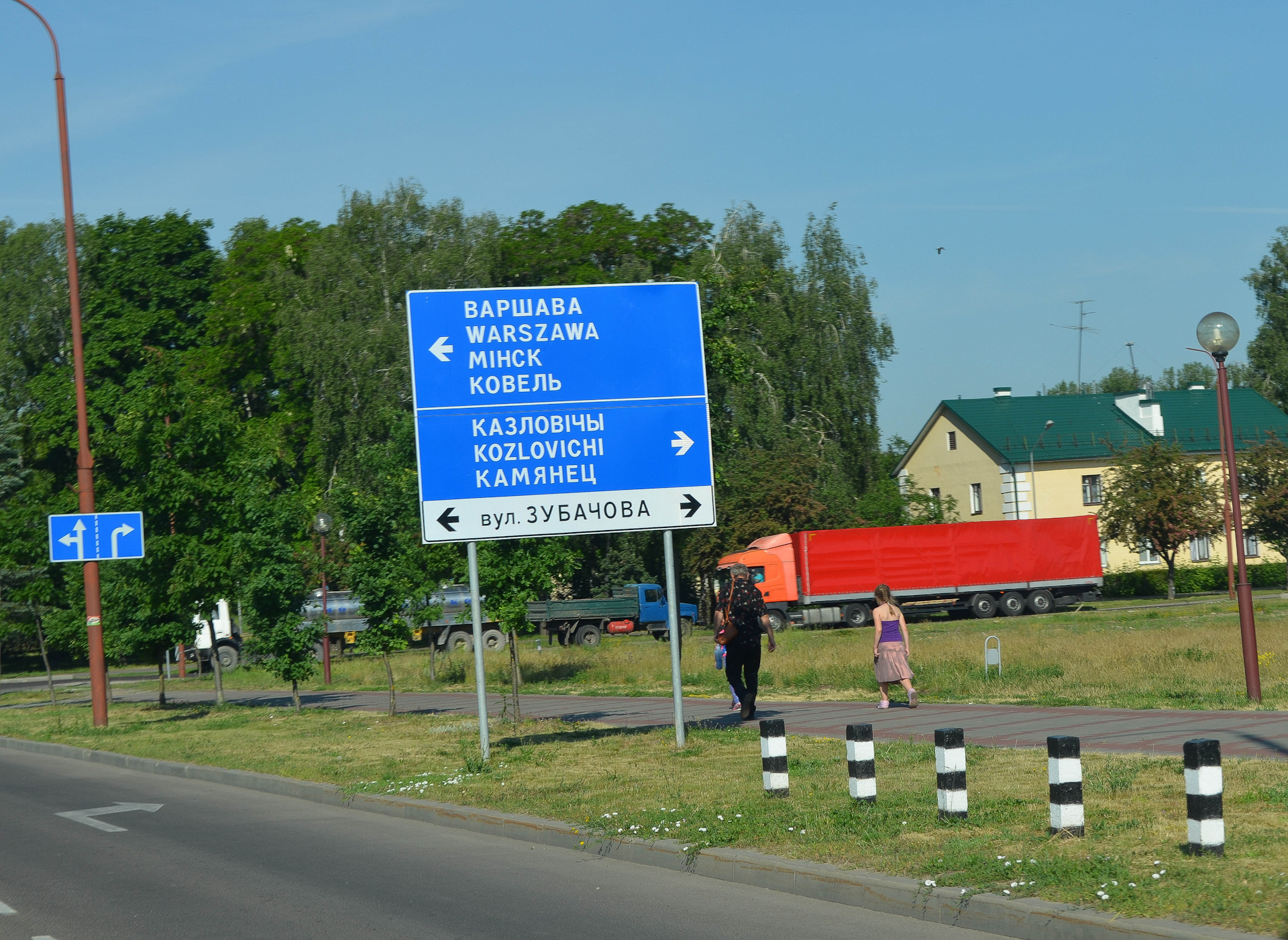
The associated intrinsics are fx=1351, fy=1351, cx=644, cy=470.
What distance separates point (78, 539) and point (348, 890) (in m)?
15.6

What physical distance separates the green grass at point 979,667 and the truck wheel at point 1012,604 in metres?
6.26

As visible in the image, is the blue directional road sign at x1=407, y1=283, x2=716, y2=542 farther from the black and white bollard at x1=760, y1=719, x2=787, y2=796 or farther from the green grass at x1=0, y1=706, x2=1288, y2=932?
the black and white bollard at x1=760, y1=719, x2=787, y2=796

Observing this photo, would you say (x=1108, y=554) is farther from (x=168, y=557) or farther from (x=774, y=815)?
(x=774, y=815)

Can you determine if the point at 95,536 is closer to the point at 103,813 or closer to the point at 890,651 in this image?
the point at 103,813

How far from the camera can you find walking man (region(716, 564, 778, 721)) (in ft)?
53.8

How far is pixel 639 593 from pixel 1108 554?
2598 cm

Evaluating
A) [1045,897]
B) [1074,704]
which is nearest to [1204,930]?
[1045,897]

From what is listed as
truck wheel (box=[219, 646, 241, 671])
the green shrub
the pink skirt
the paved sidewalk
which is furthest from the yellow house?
the pink skirt

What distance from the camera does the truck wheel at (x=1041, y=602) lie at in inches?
1859

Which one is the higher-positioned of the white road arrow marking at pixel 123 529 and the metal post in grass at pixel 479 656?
the white road arrow marking at pixel 123 529

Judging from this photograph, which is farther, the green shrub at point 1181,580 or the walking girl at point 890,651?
the green shrub at point 1181,580

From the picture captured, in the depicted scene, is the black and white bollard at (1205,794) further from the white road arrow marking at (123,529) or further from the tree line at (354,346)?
the tree line at (354,346)

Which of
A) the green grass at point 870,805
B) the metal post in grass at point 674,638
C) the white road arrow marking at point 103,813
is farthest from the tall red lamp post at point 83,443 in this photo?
the metal post in grass at point 674,638

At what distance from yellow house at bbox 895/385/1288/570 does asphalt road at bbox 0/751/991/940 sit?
168ft
